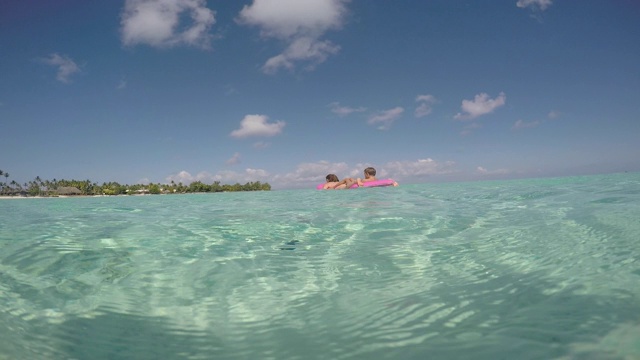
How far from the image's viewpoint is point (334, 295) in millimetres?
2809

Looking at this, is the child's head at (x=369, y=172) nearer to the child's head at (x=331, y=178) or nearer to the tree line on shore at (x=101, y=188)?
the child's head at (x=331, y=178)

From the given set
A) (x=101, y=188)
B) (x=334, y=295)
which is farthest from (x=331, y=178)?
(x=101, y=188)

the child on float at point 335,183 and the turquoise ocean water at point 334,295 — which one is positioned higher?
the child on float at point 335,183

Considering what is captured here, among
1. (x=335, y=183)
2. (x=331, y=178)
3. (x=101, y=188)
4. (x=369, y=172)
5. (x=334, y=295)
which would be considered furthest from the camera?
(x=101, y=188)

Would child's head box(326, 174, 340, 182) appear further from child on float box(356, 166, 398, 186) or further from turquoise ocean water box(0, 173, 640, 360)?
turquoise ocean water box(0, 173, 640, 360)

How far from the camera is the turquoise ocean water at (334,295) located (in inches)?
76.7

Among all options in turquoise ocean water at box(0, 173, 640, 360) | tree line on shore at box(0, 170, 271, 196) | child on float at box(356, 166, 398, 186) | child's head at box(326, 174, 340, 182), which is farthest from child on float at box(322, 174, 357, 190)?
tree line on shore at box(0, 170, 271, 196)

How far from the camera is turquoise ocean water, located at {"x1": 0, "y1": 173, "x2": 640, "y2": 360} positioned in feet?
6.39

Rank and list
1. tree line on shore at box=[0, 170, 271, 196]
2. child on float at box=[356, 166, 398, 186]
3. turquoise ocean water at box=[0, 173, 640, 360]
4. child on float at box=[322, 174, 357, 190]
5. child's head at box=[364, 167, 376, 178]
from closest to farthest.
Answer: turquoise ocean water at box=[0, 173, 640, 360] → child on float at box=[356, 166, 398, 186] → child's head at box=[364, 167, 376, 178] → child on float at box=[322, 174, 357, 190] → tree line on shore at box=[0, 170, 271, 196]

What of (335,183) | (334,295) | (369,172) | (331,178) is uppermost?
(369,172)

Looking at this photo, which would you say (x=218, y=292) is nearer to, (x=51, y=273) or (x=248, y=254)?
(x=248, y=254)

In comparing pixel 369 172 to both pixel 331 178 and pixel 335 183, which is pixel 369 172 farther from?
pixel 331 178

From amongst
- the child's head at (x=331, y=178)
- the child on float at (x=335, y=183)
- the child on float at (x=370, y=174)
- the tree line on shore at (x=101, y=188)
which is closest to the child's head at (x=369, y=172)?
the child on float at (x=370, y=174)

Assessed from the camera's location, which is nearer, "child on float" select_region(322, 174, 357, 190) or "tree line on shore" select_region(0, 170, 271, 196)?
"child on float" select_region(322, 174, 357, 190)
